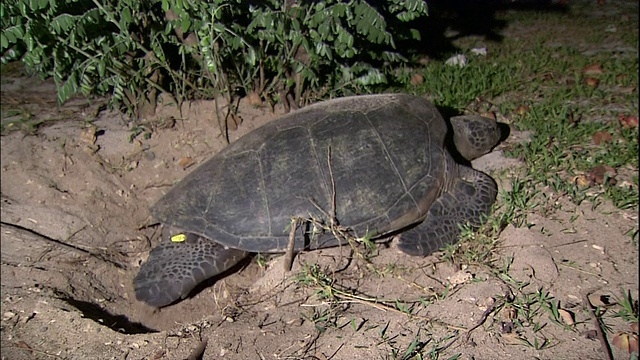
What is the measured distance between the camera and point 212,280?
3105 mm

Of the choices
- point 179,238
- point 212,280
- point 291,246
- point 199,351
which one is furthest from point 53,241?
point 291,246

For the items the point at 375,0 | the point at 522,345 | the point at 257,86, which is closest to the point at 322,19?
the point at 375,0

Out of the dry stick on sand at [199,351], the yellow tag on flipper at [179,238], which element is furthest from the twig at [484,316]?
the yellow tag on flipper at [179,238]

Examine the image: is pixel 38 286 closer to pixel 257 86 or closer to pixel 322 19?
pixel 257 86

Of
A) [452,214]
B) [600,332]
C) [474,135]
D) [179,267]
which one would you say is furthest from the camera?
[474,135]

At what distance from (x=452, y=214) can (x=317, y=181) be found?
0.98m

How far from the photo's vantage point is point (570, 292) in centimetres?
224

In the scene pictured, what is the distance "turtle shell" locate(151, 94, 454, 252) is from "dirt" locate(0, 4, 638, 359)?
0.97ft

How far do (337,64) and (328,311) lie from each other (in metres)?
2.17

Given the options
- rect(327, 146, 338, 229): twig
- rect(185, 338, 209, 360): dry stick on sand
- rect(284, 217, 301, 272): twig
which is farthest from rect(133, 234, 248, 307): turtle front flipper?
rect(327, 146, 338, 229): twig

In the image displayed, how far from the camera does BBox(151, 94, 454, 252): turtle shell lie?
275 centimetres

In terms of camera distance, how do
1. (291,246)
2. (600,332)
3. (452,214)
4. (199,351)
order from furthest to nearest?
(452,214)
(291,246)
(199,351)
(600,332)

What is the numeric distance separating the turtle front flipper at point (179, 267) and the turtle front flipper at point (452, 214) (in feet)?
3.97

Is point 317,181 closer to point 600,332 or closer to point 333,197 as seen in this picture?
point 333,197
